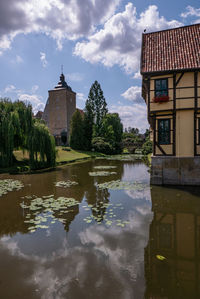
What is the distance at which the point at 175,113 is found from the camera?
39.0ft

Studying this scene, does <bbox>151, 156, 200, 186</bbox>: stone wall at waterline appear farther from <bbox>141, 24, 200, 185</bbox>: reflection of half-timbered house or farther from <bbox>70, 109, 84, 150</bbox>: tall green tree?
<bbox>70, 109, 84, 150</bbox>: tall green tree

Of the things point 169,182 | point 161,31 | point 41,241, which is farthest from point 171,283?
point 161,31

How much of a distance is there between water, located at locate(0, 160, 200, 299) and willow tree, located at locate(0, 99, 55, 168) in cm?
1007

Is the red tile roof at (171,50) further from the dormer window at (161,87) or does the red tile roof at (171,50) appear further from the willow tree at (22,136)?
the willow tree at (22,136)

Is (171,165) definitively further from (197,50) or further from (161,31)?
(161,31)

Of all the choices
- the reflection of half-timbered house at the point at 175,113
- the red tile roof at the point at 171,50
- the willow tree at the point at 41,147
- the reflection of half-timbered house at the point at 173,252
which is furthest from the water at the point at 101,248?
the willow tree at the point at 41,147

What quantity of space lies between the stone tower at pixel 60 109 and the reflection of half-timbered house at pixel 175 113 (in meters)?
42.6

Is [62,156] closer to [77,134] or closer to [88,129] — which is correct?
[77,134]

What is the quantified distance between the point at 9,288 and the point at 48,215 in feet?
11.9

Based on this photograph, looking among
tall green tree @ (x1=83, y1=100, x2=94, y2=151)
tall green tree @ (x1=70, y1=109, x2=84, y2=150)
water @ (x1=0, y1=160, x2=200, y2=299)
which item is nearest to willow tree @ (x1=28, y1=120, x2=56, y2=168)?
water @ (x1=0, y1=160, x2=200, y2=299)

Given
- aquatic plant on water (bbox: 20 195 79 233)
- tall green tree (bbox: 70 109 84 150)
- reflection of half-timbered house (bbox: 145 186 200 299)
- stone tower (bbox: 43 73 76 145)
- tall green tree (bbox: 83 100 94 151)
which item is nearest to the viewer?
reflection of half-timbered house (bbox: 145 186 200 299)

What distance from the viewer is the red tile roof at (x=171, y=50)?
39.0 feet

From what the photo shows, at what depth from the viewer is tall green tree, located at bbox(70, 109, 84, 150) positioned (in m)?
40.8

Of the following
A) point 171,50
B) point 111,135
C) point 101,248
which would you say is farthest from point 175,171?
point 111,135
